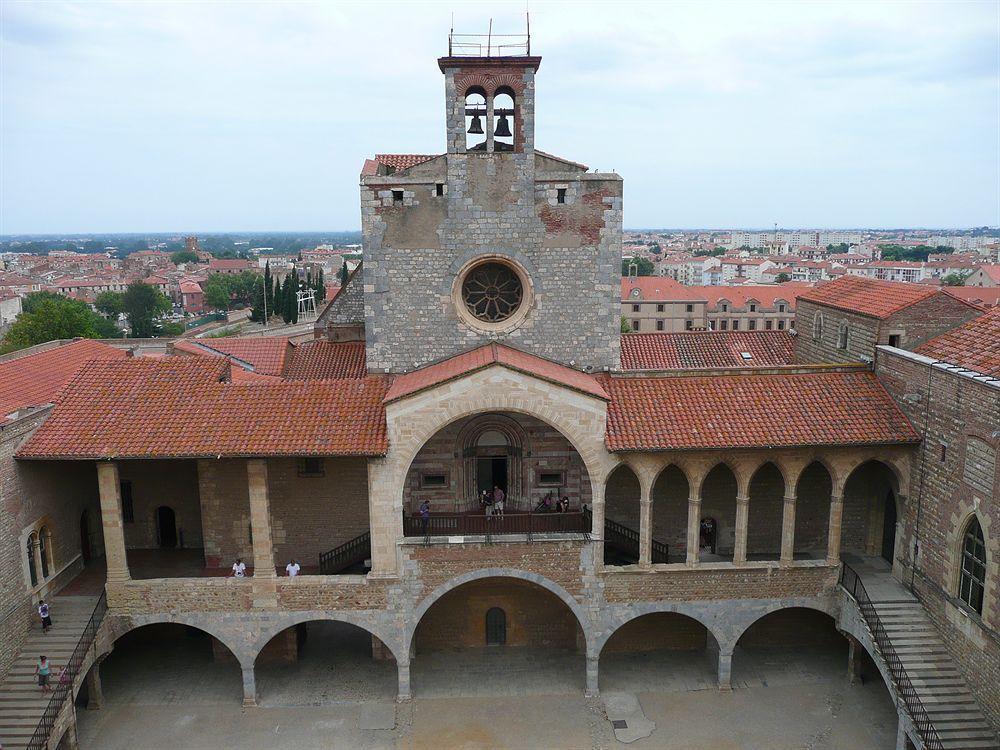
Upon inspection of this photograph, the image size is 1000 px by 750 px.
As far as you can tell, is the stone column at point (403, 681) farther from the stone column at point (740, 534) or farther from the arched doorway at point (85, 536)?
the arched doorway at point (85, 536)

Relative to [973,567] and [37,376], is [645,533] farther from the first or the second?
[37,376]

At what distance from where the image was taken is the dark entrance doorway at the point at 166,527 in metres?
25.0

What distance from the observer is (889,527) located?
2306 centimetres

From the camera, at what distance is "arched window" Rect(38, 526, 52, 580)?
21.3 metres

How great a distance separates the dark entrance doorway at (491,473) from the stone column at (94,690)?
1201 centimetres

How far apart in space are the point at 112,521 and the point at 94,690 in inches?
196

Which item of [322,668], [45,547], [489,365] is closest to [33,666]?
[45,547]

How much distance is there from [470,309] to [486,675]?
443 inches

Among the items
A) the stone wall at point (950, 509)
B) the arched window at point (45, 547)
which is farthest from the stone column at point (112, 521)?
the stone wall at point (950, 509)

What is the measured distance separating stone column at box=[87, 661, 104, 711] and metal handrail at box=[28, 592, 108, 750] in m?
1.51

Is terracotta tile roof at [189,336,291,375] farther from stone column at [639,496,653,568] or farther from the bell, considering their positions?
stone column at [639,496,653,568]

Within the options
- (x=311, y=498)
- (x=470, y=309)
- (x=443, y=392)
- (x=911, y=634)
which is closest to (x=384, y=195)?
(x=470, y=309)

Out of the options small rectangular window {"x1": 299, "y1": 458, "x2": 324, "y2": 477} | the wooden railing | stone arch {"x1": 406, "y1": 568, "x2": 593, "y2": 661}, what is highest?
small rectangular window {"x1": 299, "y1": 458, "x2": 324, "y2": 477}

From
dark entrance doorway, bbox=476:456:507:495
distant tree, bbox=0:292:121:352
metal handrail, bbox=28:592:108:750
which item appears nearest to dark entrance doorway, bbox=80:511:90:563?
metal handrail, bbox=28:592:108:750
